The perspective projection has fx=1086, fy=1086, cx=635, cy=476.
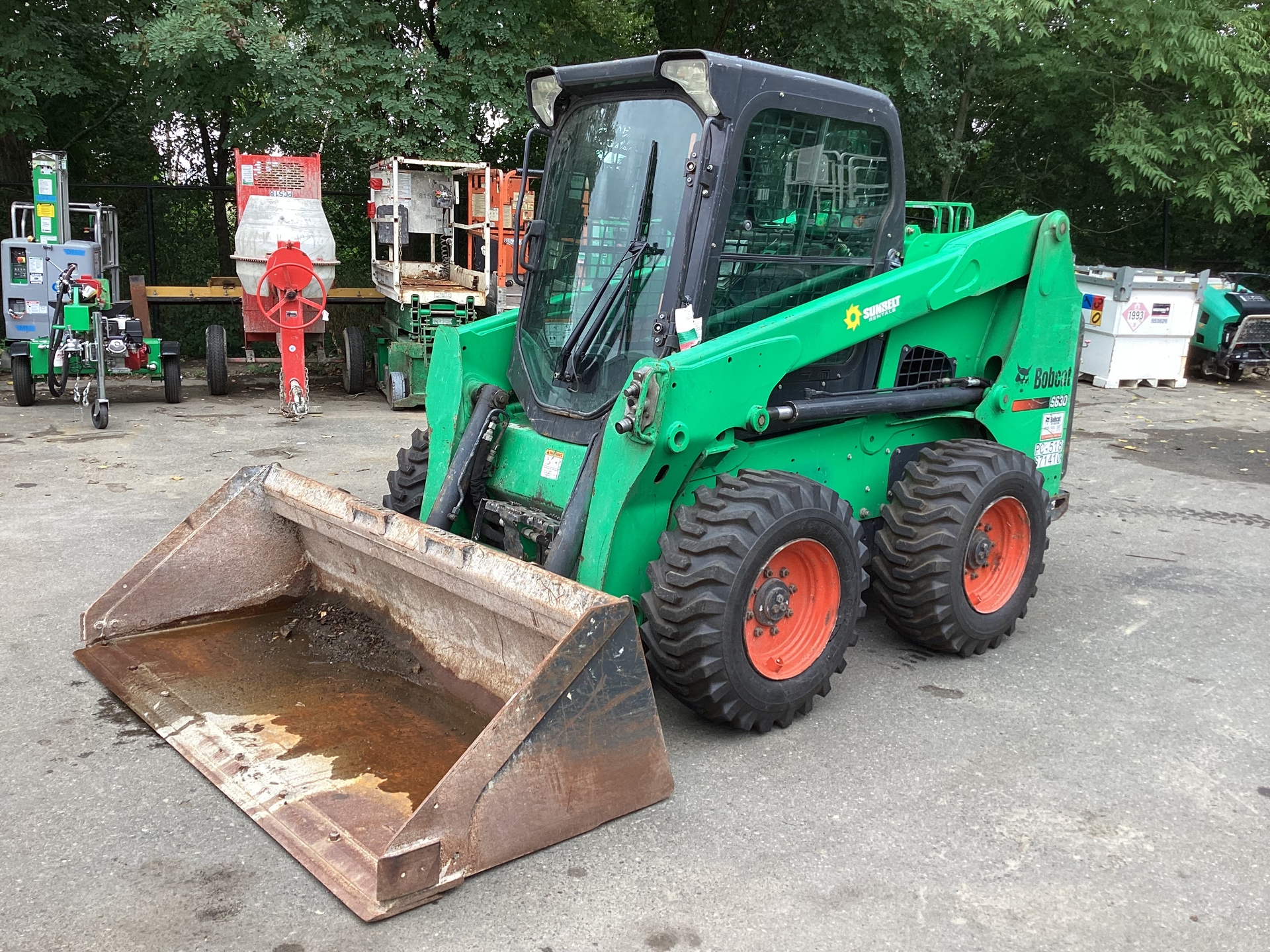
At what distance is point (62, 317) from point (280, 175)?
260 centimetres

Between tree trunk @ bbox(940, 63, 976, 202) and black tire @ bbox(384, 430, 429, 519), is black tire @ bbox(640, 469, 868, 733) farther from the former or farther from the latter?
tree trunk @ bbox(940, 63, 976, 202)

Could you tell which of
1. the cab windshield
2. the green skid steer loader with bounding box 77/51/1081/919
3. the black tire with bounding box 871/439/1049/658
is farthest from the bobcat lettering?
the cab windshield

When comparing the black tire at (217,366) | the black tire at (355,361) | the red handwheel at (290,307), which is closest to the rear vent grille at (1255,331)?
the black tire at (355,361)

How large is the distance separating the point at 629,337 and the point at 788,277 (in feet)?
2.43

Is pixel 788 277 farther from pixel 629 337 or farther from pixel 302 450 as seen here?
pixel 302 450

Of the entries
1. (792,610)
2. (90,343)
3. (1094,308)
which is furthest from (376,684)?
(1094,308)

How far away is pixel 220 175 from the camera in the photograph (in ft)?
53.2

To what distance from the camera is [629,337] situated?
4.31 meters

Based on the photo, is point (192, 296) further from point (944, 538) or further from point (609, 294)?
point (944, 538)

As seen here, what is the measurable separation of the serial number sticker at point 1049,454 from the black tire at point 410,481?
3.08 m

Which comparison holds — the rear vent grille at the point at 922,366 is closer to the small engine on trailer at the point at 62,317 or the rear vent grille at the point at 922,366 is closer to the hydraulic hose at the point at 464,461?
the hydraulic hose at the point at 464,461

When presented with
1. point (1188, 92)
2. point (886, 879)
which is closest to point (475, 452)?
point (886, 879)

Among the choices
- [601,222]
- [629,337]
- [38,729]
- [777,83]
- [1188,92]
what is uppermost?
[1188,92]

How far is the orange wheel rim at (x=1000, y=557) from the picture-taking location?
4938 mm
